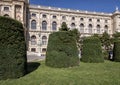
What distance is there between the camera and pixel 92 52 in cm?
1780

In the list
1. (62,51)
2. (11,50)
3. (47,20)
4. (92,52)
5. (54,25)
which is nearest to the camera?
(11,50)

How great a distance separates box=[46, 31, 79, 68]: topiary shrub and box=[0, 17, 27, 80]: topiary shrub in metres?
4.41

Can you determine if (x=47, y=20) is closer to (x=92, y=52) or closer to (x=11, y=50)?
(x=92, y=52)

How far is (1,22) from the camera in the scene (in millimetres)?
8648

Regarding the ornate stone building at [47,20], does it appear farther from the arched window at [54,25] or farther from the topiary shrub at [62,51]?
the topiary shrub at [62,51]

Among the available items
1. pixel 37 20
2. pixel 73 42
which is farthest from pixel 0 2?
pixel 73 42

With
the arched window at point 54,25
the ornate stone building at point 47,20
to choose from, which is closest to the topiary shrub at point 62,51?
the ornate stone building at point 47,20

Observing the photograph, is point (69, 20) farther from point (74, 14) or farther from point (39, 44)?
point (39, 44)

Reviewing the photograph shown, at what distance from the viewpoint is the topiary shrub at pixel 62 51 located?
1339 centimetres

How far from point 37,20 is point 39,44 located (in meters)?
8.14

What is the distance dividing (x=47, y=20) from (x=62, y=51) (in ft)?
142

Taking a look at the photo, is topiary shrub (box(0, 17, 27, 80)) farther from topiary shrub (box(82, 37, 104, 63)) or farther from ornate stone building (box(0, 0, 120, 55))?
ornate stone building (box(0, 0, 120, 55))

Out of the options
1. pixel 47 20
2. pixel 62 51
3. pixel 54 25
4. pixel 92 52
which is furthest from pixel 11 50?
pixel 54 25

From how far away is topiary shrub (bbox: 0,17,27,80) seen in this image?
28.2ft
